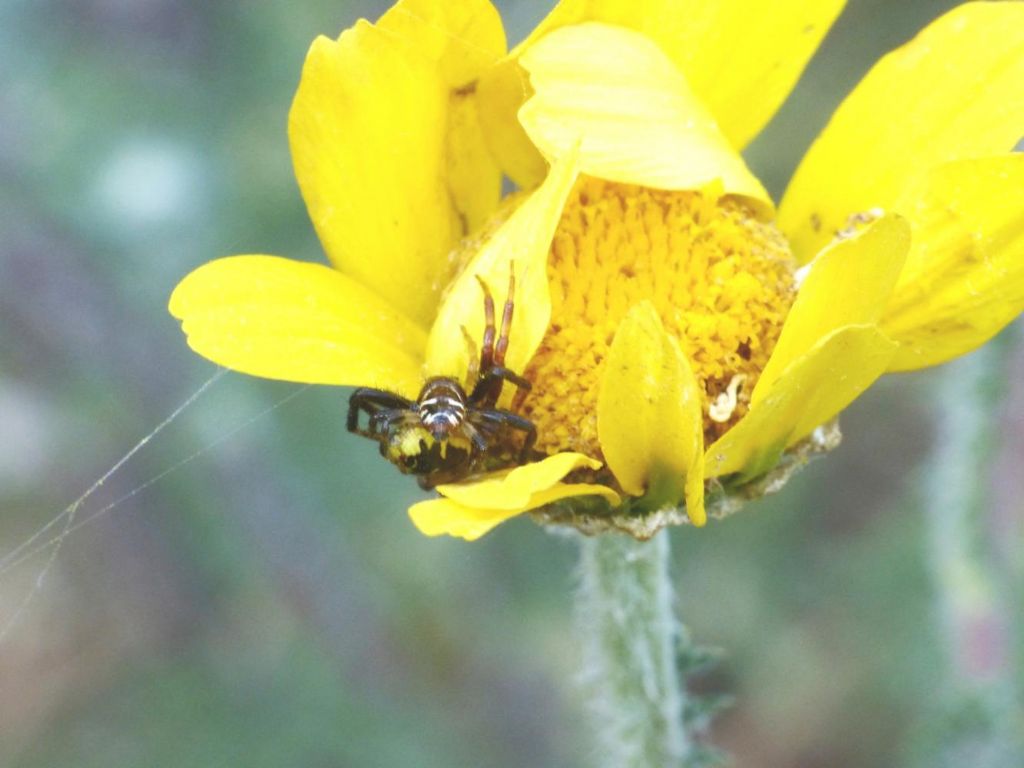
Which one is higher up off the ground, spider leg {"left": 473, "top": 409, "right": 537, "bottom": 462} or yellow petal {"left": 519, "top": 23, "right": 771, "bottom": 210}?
yellow petal {"left": 519, "top": 23, "right": 771, "bottom": 210}

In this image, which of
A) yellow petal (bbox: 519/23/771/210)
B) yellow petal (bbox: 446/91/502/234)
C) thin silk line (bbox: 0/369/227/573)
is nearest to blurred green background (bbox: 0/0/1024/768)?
thin silk line (bbox: 0/369/227/573)

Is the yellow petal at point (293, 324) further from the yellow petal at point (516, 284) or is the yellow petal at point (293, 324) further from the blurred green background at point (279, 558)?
the blurred green background at point (279, 558)

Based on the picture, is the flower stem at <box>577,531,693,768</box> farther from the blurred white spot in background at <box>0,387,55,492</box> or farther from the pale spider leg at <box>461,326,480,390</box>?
the blurred white spot in background at <box>0,387,55,492</box>

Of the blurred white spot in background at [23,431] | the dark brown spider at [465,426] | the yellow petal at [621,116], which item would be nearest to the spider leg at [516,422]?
the dark brown spider at [465,426]

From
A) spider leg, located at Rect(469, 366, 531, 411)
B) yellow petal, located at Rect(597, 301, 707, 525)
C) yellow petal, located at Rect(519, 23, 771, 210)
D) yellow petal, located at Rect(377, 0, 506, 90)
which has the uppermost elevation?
yellow petal, located at Rect(377, 0, 506, 90)

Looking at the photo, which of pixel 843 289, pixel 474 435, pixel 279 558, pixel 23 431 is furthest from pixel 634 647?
pixel 23 431

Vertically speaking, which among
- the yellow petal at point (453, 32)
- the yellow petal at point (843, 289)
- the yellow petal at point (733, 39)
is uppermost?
the yellow petal at point (733, 39)

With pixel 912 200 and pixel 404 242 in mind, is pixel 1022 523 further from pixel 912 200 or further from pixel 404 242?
pixel 404 242
